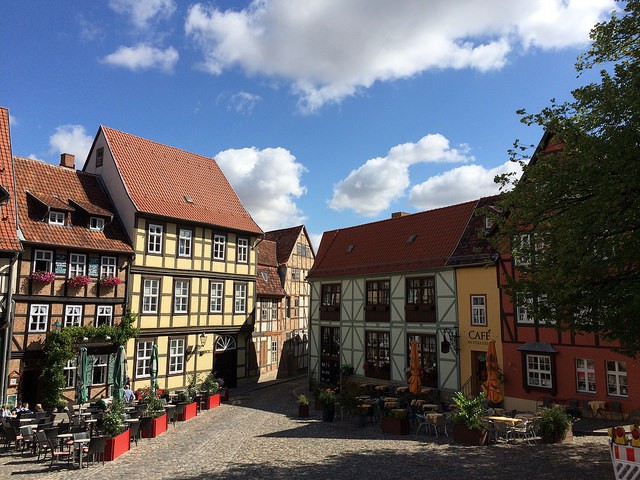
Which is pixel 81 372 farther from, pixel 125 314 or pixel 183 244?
pixel 183 244

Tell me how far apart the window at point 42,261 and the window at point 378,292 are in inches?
613

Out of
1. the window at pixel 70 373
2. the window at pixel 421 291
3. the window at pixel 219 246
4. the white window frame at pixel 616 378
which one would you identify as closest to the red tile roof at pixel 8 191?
the window at pixel 70 373

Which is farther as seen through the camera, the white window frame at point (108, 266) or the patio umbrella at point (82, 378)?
the white window frame at point (108, 266)

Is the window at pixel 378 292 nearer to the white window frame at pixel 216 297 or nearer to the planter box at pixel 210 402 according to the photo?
the white window frame at pixel 216 297

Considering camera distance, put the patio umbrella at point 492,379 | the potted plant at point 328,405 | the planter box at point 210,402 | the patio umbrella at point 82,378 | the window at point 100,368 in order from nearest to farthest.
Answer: the patio umbrella at point 492,379, the potted plant at point 328,405, the patio umbrella at point 82,378, the window at point 100,368, the planter box at point 210,402

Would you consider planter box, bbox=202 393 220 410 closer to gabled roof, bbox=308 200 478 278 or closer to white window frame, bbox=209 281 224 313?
white window frame, bbox=209 281 224 313

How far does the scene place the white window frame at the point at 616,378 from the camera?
55.8ft

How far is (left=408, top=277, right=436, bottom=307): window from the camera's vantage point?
23.3 metres

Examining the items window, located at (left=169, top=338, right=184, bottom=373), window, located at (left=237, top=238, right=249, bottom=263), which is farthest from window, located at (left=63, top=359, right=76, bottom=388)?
window, located at (left=237, top=238, right=249, bottom=263)

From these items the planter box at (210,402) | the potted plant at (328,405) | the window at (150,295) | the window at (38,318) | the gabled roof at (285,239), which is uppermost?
the gabled roof at (285,239)

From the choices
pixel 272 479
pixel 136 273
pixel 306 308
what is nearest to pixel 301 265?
pixel 306 308

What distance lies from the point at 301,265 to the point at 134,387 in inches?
756

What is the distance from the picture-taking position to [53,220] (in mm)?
21641

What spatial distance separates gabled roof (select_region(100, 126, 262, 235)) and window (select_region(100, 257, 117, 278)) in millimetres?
2831
